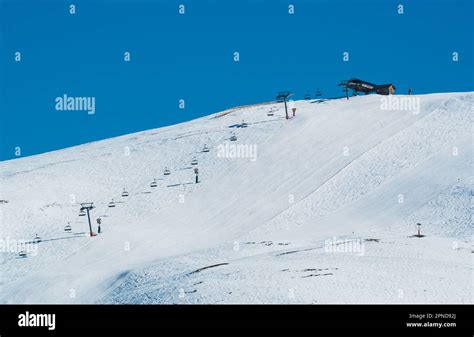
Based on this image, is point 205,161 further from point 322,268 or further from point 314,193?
point 322,268

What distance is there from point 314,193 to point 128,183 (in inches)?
648

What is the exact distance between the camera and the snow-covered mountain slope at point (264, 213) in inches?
1266

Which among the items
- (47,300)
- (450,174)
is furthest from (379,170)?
(47,300)

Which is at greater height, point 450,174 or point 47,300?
point 450,174

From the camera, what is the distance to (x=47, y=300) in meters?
38.0

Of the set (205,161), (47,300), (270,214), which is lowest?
(47,300)

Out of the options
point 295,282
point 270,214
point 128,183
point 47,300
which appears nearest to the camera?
point 295,282

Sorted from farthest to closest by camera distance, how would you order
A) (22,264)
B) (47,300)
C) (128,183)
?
1. (128,183)
2. (22,264)
3. (47,300)

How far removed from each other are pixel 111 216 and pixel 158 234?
19.1 ft

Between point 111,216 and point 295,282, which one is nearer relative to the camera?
point 295,282

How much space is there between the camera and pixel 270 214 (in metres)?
48.8

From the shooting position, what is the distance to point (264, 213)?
162ft

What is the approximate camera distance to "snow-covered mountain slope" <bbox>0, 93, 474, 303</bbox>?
3216 cm
